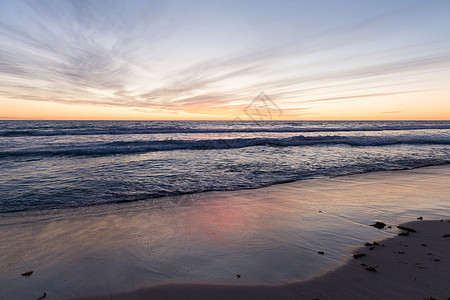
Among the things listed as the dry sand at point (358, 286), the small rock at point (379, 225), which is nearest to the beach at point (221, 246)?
the dry sand at point (358, 286)

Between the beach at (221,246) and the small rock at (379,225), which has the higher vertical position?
the small rock at (379,225)

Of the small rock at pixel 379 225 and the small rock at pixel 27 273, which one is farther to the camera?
the small rock at pixel 379 225

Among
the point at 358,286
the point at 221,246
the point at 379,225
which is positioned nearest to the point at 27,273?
the point at 221,246

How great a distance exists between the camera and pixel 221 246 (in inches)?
146

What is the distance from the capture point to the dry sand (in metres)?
2.57

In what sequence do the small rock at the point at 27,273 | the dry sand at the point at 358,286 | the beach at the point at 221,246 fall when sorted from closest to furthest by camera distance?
the dry sand at the point at 358,286
the beach at the point at 221,246
the small rock at the point at 27,273

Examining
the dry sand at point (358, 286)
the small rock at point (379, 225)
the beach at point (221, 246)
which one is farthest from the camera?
the small rock at point (379, 225)

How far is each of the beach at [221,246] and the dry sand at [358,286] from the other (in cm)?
2

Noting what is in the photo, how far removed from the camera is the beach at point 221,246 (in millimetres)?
2754

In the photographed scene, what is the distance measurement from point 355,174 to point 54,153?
59.0 ft

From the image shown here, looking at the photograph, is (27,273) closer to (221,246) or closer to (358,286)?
(221,246)

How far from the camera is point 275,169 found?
1008cm

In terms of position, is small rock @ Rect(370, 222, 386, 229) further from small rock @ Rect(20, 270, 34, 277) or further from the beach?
small rock @ Rect(20, 270, 34, 277)

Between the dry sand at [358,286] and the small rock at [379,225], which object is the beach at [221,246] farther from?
the small rock at [379,225]
